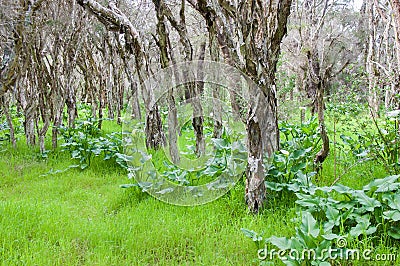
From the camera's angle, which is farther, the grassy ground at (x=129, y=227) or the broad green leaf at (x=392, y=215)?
the grassy ground at (x=129, y=227)

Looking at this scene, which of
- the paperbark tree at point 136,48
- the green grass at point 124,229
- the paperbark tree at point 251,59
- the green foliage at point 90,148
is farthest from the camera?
the green foliage at point 90,148

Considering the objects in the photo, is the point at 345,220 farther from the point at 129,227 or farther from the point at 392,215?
the point at 129,227

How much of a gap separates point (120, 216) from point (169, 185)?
0.70 meters

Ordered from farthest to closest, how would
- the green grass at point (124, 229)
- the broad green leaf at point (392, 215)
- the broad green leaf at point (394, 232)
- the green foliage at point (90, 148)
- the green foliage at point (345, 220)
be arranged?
the green foliage at point (90, 148) < the green grass at point (124, 229) < the broad green leaf at point (394, 232) < the broad green leaf at point (392, 215) < the green foliage at point (345, 220)

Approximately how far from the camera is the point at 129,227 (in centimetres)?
318

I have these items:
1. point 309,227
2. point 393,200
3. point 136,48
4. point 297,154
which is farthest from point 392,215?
point 136,48

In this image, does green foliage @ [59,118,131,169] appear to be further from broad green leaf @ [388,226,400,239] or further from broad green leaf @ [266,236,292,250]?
broad green leaf @ [388,226,400,239]

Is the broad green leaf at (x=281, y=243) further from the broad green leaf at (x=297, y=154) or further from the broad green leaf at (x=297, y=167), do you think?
the broad green leaf at (x=297, y=154)

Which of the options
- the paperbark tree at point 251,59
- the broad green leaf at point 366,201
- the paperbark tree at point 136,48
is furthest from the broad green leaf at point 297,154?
the paperbark tree at point 136,48

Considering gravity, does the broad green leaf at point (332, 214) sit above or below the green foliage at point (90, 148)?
below

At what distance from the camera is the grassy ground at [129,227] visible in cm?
273

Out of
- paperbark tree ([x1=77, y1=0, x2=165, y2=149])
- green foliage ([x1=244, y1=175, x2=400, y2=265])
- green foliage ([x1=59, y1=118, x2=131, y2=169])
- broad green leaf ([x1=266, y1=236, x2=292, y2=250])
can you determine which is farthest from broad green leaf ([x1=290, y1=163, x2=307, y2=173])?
paperbark tree ([x1=77, y1=0, x2=165, y2=149])

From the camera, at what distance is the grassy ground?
2.73 meters

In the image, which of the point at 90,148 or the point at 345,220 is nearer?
the point at 345,220
